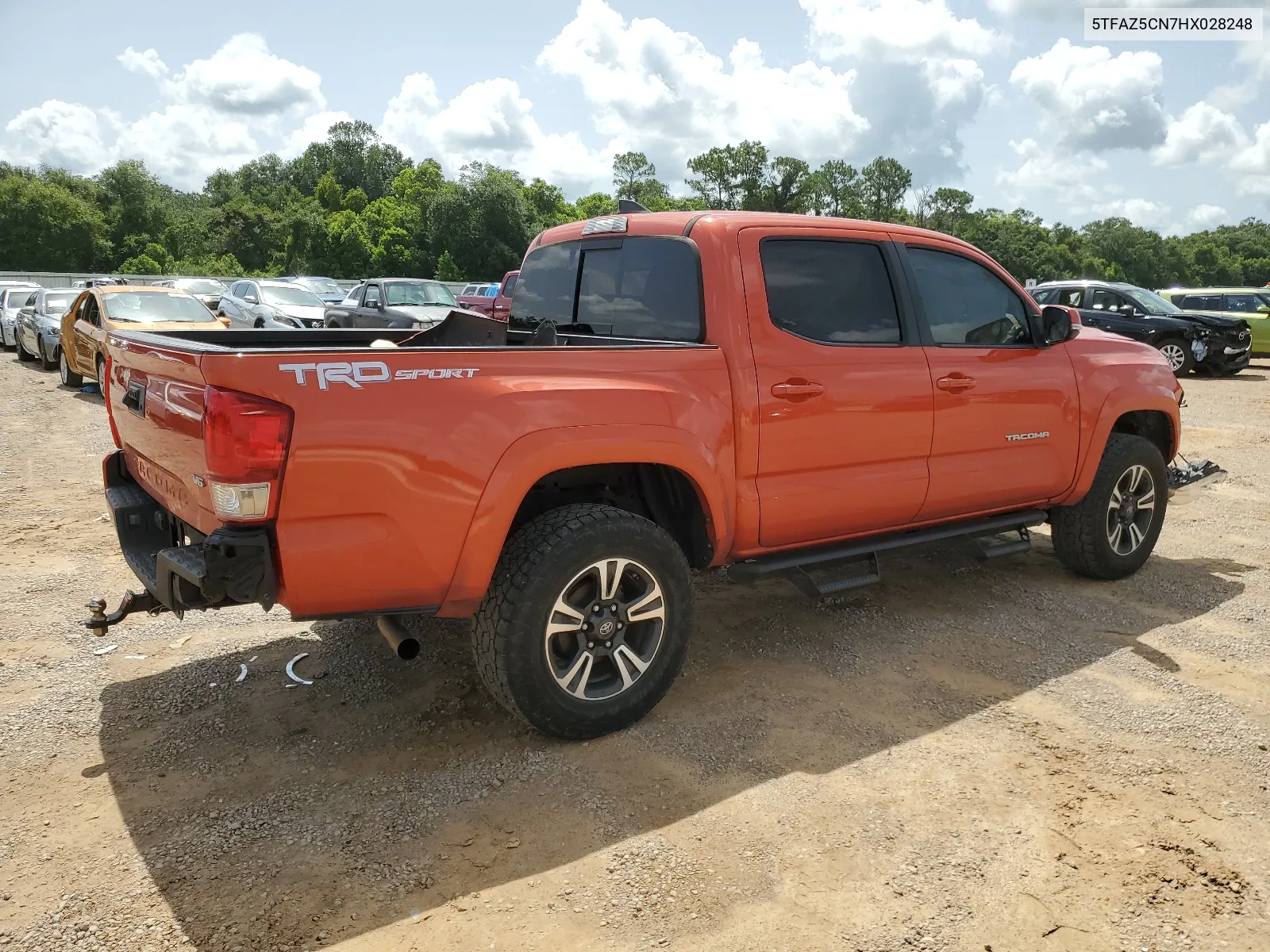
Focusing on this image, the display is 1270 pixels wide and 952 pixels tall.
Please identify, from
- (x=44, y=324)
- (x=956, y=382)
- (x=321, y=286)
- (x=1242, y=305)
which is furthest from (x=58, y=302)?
(x=1242, y=305)

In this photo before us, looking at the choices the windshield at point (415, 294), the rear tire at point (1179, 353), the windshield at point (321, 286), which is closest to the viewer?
the rear tire at point (1179, 353)

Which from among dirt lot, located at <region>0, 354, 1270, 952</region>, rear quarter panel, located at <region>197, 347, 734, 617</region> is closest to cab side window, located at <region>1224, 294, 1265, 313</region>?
dirt lot, located at <region>0, 354, 1270, 952</region>

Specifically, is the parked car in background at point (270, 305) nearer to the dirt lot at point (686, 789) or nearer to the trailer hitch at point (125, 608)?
the dirt lot at point (686, 789)

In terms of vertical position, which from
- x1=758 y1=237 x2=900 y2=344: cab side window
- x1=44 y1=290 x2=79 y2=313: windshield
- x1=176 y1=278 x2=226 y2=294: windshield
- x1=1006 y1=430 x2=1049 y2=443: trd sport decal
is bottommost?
x1=1006 y1=430 x2=1049 y2=443: trd sport decal

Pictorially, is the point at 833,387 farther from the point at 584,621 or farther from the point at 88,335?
the point at 88,335

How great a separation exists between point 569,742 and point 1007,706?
1910mm

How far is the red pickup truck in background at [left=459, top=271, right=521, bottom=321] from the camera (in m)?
11.8

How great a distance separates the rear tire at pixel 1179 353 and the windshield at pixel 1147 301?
576 mm

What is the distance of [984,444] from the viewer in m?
4.59

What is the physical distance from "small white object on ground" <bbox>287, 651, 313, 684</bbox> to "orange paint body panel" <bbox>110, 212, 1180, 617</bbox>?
1096mm

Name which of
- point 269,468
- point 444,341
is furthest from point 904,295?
point 269,468

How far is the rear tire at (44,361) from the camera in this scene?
16672mm

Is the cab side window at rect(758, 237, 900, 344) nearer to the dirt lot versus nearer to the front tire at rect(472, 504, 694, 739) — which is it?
the front tire at rect(472, 504, 694, 739)

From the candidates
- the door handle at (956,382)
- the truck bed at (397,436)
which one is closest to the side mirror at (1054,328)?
the door handle at (956,382)
